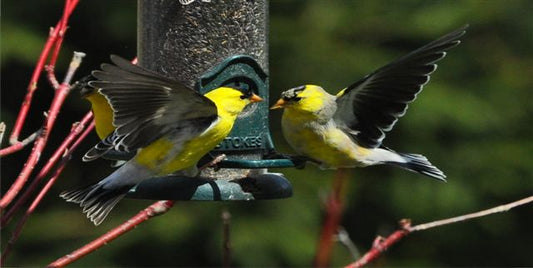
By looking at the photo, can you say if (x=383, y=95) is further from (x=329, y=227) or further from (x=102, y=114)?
(x=329, y=227)

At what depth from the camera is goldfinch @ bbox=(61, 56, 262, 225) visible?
3.32 meters

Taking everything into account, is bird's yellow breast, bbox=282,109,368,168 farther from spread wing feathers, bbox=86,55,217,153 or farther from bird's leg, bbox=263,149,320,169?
spread wing feathers, bbox=86,55,217,153

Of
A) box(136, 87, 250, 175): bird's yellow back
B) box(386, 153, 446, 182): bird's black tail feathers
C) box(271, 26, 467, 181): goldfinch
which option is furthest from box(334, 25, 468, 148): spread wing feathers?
box(136, 87, 250, 175): bird's yellow back

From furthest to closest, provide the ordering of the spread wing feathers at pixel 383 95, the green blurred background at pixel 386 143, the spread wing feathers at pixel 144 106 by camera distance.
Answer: the green blurred background at pixel 386 143
the spread wing feathers at pixel 383 95
the spread wing feathers at pixel 144 106

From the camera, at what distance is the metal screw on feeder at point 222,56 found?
156 inches

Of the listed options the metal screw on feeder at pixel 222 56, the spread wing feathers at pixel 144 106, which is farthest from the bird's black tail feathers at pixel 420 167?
the spread wing feathers at pixel 144 106

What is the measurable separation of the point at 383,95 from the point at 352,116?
18 centimetres

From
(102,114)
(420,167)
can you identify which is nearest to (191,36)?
(102,114)

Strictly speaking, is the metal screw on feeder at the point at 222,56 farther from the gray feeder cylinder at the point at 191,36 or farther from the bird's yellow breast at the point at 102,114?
the bird's yellow breast at the point at 102,114

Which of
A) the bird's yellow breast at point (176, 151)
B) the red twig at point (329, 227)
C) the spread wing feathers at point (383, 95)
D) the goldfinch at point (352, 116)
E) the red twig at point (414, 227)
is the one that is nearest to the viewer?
the red twig at point (329, 227)

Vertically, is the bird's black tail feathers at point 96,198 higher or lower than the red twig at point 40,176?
lower

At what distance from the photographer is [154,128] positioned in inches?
136

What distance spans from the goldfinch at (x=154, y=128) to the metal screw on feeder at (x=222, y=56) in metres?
0.34

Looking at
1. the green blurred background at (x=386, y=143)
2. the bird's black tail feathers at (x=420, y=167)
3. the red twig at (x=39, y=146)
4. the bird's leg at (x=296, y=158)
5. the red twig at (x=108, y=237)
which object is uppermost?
the red twig at (x=39, y=146)
